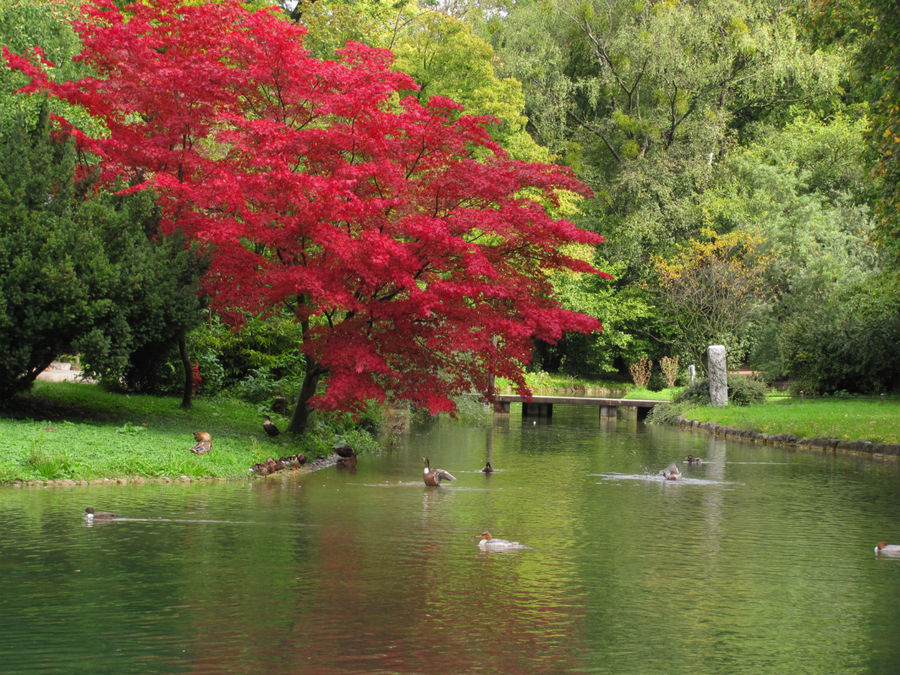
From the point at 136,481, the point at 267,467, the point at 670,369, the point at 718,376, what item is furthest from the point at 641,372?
the point at 136,481

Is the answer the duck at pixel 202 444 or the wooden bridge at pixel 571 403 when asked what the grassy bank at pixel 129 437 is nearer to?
the duck at pixel 202 444

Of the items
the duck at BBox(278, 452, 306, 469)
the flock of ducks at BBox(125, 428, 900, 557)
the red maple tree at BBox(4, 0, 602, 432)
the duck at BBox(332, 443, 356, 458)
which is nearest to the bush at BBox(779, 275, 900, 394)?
the flock of ducks at BBox(125, 428, 900, 557)

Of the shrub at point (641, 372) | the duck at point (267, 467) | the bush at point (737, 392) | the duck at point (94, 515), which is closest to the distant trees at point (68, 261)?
the duck at point (267, 467)

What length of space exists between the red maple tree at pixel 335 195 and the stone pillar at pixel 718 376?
1282 cm

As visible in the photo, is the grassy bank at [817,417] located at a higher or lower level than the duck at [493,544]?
higher

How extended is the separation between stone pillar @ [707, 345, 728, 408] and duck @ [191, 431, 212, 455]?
17.4m

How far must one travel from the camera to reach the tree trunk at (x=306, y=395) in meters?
17.7

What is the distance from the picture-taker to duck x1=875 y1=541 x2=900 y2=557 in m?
10.3

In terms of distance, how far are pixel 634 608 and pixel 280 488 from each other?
7093 mm

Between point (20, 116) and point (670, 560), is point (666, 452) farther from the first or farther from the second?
point (20, 116)

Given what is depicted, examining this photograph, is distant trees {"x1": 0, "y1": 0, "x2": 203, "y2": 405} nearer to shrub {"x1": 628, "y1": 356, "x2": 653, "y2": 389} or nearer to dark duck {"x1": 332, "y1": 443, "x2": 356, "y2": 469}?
dark duck {"x1": 332, "y1": 443, "x2": 356, "y2": 469}

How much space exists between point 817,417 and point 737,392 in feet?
18.7

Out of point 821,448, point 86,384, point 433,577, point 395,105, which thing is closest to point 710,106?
point 395,105

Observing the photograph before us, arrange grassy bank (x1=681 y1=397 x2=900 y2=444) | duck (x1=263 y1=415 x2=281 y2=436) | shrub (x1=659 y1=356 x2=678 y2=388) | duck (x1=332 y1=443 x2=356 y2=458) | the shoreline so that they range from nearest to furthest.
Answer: the shoreline < duck (x1=332 y1=443 x2=356 y2=458) < duck (x1=263 y1=415 x2=281 y2=436) < grassy bank (x1=681 y1=397 x2=900 y2=444) < shrub (x1=659 y1=356 x2=678 y2=388)
